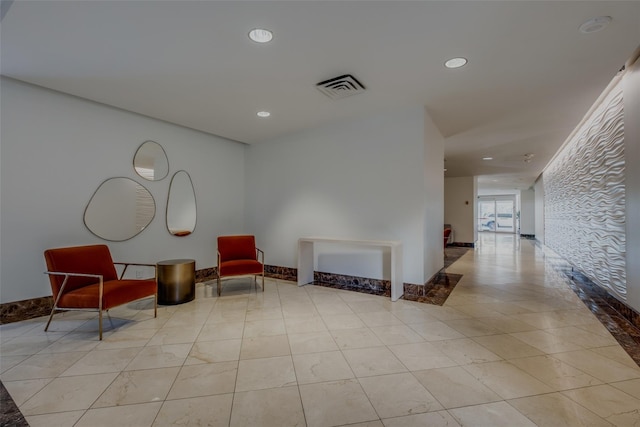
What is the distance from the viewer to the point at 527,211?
14.4 m

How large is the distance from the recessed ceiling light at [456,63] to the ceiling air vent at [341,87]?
3.15 feet

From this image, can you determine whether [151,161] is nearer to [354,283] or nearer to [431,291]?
[354,283]

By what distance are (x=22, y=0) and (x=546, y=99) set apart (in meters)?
5.47

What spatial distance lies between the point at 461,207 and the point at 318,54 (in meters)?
10.1

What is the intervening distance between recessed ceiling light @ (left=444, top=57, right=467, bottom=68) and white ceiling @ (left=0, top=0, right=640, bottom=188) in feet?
0.20

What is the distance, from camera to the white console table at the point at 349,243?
13.1 ft

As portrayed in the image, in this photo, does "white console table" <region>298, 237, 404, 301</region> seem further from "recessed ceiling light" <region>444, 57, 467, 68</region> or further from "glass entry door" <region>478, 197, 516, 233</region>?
"glass entry door" <region>478, 197, 516, 233</region>

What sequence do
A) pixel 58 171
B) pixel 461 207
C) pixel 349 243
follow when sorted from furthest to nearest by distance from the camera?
pixel 461 207, pixel 349 243, pixel 58 171

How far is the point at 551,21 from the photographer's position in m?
2.26

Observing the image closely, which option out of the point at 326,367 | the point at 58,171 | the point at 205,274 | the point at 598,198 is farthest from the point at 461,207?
the point at 58,171

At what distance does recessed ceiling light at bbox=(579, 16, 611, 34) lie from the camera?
7.32 feet

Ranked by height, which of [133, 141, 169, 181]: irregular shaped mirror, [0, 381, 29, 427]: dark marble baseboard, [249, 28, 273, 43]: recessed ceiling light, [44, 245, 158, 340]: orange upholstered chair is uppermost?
[249, 28, 273, 43]: recessed ceiling light

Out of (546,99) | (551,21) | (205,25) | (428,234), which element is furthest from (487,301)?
(205,25)

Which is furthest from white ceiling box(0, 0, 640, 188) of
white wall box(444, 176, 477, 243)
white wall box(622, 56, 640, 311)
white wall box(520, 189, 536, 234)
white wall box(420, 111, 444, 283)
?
white wall box(520, 189, 536, 234)
